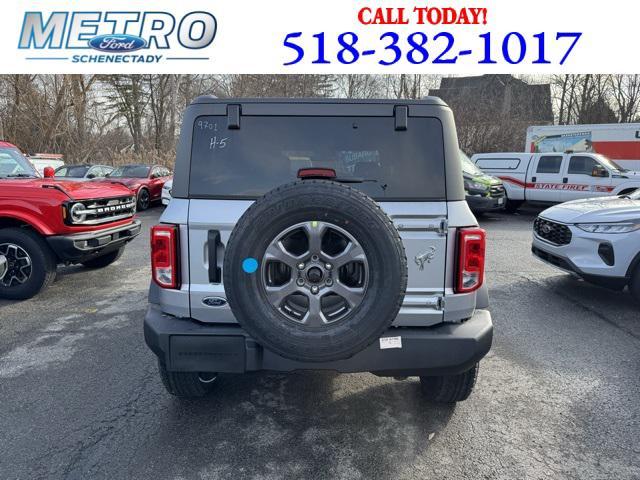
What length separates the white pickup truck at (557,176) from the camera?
12.1 metres

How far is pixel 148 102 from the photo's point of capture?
121ft

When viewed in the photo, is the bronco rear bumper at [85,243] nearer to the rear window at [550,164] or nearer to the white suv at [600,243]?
the white suv at [600,243]

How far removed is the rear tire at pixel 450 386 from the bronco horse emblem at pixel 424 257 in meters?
0.83

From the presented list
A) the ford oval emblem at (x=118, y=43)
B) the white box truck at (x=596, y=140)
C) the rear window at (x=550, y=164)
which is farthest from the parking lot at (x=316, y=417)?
the ford oval emblem at (x=118, y=43)

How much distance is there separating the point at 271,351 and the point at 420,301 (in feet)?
2.86

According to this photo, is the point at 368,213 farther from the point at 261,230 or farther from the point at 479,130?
the point at 479,130

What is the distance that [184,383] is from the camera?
9.33ft

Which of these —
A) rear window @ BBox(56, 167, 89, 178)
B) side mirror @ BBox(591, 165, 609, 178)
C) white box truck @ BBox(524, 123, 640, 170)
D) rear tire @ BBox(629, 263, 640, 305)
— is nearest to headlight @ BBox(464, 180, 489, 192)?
side mirror @ BBox(591, 165, 609, 178)

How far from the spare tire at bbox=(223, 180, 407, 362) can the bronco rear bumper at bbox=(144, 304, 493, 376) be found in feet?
0.61

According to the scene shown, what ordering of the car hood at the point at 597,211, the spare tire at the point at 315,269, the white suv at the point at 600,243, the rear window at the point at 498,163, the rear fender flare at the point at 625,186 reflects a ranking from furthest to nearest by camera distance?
the rear window at the point at 498,163, the rear fender flare at the point at 625,186, the car hood at the point at 597,211, the white suv at the point at 600,243, the spare tire at the point at 315,269

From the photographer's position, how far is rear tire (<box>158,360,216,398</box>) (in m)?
2.81

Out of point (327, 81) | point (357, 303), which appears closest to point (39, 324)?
point (357, 303)

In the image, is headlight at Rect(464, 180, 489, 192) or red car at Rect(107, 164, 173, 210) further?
red car at Rect(107, 164, 173, 210)

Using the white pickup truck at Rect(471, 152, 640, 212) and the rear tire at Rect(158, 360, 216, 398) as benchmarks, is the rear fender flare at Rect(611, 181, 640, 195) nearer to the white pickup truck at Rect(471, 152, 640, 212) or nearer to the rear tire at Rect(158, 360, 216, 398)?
the white pickup truck at Rect(471, 152, 640, 212)
